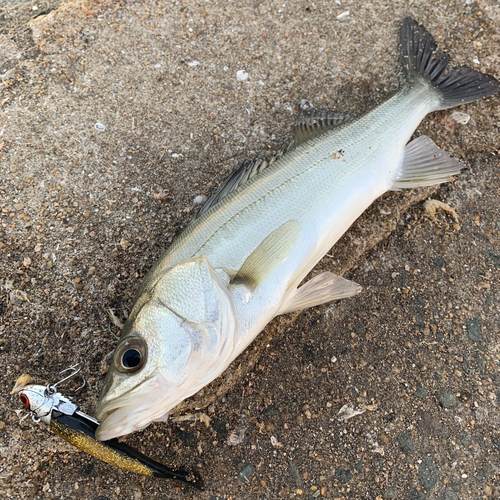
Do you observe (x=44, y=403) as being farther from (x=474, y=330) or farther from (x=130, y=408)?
(x=474, y=330)

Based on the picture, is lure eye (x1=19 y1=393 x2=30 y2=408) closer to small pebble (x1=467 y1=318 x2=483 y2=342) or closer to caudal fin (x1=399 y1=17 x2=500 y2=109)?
small pebble (x1=467 y1=318 x2=483 y2=342)

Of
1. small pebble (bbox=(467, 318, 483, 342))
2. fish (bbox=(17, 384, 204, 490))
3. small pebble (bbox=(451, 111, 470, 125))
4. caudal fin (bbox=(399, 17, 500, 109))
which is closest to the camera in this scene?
fish (bbox=(17, 384, 204, 490))

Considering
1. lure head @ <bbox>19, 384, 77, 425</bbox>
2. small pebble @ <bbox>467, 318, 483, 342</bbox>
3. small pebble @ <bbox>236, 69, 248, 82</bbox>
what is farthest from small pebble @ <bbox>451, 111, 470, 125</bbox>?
lure head @ <bbox>19, 384, 77, 425</bbox>

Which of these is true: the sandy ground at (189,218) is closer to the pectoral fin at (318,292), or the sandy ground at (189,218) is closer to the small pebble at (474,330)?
the small pebble at (474,330)

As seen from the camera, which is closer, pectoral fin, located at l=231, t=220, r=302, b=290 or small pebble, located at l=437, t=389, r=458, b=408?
pectoral fin, located at l=231, t=220, r=302, b=290

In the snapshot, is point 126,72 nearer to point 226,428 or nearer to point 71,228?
point 71,228

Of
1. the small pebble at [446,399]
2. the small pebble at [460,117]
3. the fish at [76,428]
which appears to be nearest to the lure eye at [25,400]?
the fish at [76,428]
